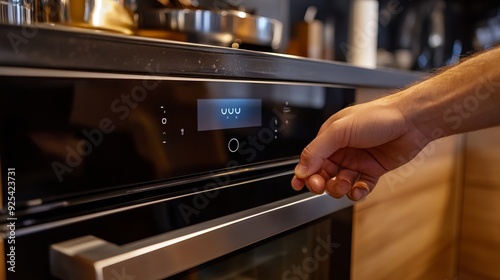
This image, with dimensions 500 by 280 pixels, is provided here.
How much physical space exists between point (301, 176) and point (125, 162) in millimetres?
248

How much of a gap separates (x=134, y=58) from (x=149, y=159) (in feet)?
0.37

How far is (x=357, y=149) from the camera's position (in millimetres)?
665

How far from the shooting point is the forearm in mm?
577

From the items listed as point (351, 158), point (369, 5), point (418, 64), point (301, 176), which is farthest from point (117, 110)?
point (418, 64)

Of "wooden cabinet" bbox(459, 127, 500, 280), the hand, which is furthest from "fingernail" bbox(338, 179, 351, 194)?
"wooden cabinet" bbox(459, 127, 500, 280)

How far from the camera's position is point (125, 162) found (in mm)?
447

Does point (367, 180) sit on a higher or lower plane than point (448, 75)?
lower

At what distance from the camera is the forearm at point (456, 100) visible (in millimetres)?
577

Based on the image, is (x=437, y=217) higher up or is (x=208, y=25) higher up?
(x=208, y=25)

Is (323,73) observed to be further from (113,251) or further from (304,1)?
(304,1)

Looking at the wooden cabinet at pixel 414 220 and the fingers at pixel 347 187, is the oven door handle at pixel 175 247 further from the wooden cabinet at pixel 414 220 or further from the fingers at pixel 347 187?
the wooden cabinet at pixel 414 220

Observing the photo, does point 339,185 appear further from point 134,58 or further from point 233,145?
point 134,58

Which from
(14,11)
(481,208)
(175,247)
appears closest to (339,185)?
(175,247)

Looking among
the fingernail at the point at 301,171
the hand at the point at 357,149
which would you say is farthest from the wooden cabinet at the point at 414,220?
the fingernail at the point at 301,171
